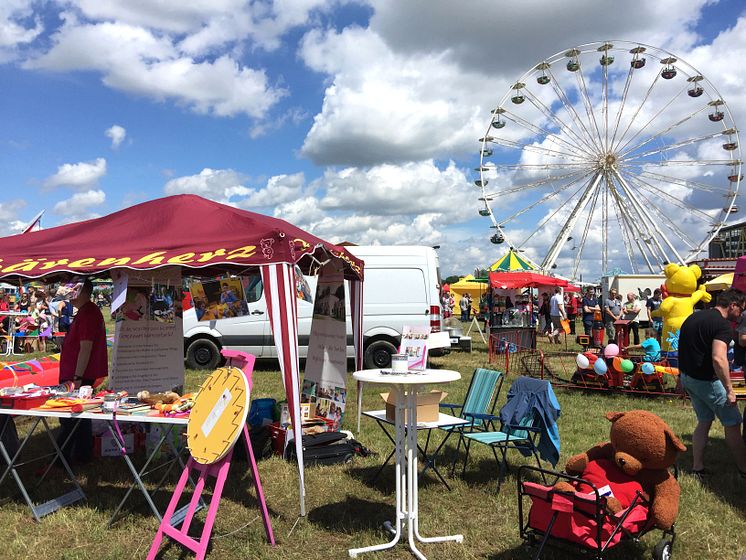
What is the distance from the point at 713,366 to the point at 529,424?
4.93 feet

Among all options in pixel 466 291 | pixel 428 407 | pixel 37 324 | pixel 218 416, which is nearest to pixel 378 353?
pixel 428 407

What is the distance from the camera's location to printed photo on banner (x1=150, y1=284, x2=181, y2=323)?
5.92 m

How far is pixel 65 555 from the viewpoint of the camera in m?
3.60

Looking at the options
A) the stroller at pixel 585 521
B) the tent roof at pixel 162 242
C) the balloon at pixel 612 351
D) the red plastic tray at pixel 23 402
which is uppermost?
the tent roof at pixel 162 242

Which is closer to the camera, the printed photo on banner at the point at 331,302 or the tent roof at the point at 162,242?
the tent roof at the point at 162,242

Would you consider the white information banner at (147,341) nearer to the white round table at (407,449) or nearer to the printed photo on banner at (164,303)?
the printed photo on banner at (164,303)

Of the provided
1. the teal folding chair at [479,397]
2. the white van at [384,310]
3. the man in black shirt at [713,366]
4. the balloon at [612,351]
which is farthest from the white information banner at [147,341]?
the balloon at [612,351]

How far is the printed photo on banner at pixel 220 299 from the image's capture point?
5117mm

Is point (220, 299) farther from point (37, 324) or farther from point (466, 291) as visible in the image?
point (466, 291)

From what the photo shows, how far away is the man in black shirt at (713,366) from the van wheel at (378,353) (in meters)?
5.97

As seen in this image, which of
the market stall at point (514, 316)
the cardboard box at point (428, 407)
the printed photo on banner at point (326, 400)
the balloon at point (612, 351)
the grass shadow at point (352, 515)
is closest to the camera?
the grass shadow at point (352, 515)

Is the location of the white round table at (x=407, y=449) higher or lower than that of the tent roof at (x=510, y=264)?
lower

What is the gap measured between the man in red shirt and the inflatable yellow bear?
8230 millimetres

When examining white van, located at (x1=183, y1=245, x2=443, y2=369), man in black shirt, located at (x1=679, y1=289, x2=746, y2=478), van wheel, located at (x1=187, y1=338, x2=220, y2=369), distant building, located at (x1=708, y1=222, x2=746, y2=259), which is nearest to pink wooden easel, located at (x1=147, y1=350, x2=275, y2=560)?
man in black shirt, located at (x1=679, y1=289, x2=746, y2=478)
